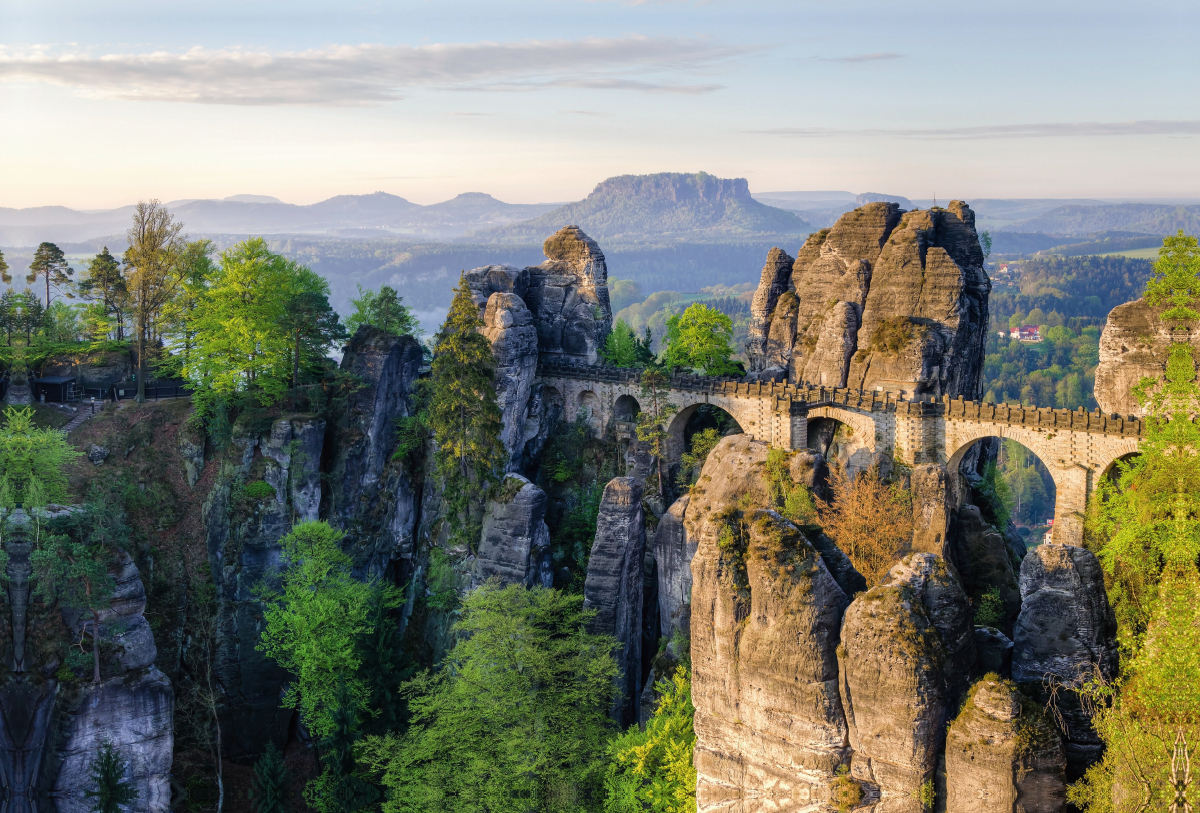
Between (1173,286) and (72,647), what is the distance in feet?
149

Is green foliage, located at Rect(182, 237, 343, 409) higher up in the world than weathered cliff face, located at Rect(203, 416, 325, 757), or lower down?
higher up

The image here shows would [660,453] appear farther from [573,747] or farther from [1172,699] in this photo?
[1172,699]

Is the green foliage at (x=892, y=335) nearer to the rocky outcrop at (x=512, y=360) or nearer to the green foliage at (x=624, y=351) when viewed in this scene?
the green foliage at (x=624, y=351)

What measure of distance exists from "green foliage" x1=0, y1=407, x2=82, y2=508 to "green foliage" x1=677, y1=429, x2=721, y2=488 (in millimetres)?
29356

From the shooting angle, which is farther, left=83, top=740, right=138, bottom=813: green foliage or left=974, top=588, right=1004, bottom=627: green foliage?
left=83, top=740, right=138, bottom=813: green foliage

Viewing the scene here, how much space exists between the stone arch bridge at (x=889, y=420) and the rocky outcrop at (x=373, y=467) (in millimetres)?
9943

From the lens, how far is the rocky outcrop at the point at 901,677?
68.9ft

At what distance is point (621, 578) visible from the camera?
43062 mm

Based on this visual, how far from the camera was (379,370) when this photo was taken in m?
51.1

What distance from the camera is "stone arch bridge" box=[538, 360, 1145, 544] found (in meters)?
43.8

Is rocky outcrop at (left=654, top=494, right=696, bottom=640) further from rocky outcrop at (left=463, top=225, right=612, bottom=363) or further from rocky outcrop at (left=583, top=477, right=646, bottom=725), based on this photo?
rocky outcrop at (left=463, top=225, right=612, bottom=363)

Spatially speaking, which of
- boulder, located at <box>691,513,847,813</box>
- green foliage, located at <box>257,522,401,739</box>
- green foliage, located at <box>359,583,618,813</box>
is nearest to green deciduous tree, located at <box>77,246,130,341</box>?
green foliage, located at <box>257,522,401,739</box>

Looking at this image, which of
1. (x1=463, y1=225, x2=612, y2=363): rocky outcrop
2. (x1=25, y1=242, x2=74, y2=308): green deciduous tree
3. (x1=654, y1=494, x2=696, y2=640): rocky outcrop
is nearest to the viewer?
(x1=654, y1=494, x2=696, y2=640): rocky outcrop

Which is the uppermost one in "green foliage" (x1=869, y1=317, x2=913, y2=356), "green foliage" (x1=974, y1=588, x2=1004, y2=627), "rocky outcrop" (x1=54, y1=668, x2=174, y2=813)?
"green foliage" (x1=869, y1=317, x2=913, y2=356)
